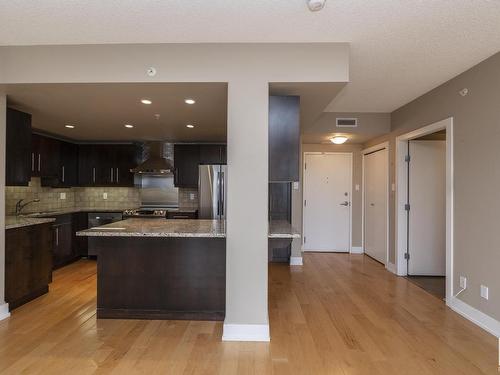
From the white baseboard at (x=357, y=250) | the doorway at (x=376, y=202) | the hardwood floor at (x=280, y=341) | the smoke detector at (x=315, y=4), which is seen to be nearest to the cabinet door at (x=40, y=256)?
the hardwood floor at (x=280, y=341)

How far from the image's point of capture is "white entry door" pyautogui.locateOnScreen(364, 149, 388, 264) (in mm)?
4957

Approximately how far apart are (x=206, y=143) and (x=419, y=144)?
3.61 m

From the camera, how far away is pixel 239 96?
8.30 feet

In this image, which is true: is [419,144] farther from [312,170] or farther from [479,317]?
[479,317]

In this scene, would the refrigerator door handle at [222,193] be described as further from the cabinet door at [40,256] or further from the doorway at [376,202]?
the doorway at [376,202]

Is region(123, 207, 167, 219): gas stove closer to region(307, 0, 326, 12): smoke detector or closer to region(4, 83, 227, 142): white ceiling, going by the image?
region(4, 83, 227, 142): white ceiling

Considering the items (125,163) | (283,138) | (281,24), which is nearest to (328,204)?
(283,138)

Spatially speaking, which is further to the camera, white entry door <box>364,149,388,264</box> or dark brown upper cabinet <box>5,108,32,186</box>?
white entry door <box>364,149,388,264</box>

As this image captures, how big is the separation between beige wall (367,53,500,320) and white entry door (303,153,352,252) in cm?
255

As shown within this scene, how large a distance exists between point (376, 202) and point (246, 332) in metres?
3.72

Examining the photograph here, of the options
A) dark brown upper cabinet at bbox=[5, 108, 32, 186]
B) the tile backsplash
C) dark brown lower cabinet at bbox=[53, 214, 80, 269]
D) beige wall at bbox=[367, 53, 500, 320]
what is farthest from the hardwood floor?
the tile backsplash

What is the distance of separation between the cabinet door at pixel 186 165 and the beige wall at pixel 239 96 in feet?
10.3

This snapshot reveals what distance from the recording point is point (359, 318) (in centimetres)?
292

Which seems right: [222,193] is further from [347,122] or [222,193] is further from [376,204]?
[376,204]
